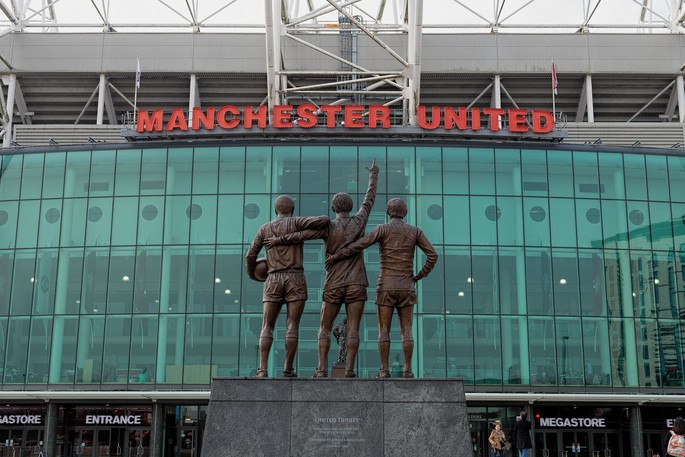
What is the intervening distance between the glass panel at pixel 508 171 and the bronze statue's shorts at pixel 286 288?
87.3 ft

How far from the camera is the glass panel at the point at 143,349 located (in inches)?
1591

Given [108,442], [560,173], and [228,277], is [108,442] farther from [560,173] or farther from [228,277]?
[560,173]

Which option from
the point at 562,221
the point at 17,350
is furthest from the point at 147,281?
the point at 562,221

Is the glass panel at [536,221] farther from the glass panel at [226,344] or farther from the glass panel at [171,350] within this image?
the glass panel at [226,344]

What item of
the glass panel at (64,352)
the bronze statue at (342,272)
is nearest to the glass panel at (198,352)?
the glass panel at (64,352)

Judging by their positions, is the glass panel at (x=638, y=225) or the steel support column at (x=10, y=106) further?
the steel support column at (x=10, y=106)

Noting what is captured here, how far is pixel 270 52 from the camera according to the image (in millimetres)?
47031

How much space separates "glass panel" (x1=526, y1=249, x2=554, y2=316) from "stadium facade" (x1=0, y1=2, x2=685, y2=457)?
0.07 m

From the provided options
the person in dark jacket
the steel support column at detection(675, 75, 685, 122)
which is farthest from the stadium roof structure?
Answer: the person in dark jacket

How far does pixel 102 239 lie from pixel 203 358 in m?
7.55

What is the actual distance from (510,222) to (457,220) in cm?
250

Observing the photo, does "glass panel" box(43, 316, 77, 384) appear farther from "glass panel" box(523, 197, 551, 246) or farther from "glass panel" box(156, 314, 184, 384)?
"glass panel" box(523, 197, 551, 246)

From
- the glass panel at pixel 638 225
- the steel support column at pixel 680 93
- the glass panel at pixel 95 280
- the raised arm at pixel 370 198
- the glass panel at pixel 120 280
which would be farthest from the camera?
the steel support column at pixel 680 93

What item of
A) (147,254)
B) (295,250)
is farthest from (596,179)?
(295,250)
